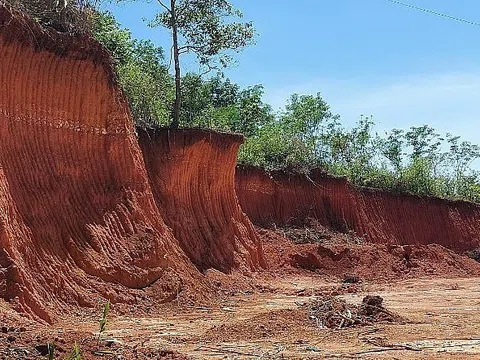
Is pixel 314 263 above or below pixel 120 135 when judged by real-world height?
below

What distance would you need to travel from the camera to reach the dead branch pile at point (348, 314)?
33.2 ft

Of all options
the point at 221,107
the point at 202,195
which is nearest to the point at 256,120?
the point at 221,107

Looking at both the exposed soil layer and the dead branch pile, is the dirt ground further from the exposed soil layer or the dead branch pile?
the exposed soil layer

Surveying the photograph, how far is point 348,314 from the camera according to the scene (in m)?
10.4

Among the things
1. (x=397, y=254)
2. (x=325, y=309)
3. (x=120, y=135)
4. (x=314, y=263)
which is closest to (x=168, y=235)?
(x=120, y=135)

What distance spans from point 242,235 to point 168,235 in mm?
4932

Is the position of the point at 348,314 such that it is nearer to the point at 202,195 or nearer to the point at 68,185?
the point at 68,185

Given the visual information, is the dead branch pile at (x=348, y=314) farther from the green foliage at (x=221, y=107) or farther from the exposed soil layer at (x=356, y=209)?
the exposed soil layer at (x=356, y=209)

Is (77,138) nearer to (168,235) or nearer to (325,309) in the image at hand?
(168,235)

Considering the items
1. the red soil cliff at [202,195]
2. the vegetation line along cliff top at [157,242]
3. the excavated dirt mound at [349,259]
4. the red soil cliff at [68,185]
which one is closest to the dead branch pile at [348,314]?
the vegetation line along cliff top at [157,242]

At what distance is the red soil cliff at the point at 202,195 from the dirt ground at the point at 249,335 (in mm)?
3730

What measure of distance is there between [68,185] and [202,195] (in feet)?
22.1

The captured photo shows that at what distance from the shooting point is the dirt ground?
6.85 m

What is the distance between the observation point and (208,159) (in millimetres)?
19469
